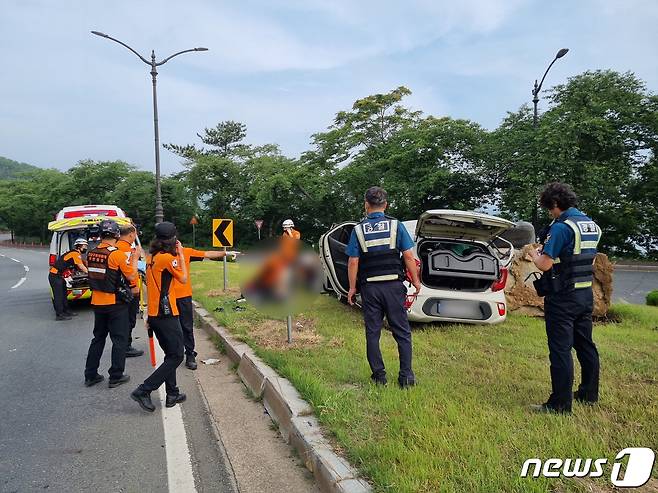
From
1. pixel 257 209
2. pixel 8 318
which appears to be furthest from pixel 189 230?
pixel 8 318

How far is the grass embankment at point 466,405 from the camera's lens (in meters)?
2.81

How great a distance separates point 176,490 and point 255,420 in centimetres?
112

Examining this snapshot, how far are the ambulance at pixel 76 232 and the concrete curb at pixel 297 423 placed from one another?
5.15 meters

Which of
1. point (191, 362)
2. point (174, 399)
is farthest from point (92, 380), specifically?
point (174, 399)

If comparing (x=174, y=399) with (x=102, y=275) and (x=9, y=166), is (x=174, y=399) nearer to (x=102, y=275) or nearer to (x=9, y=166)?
(x=102, y=275)

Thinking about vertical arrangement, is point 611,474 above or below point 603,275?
below

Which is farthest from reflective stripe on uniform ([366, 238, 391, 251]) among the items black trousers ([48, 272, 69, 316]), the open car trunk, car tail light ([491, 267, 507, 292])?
black trousers ([48, 272, 69, 316])

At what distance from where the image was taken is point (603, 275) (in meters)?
7.55

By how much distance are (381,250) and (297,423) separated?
1640mm

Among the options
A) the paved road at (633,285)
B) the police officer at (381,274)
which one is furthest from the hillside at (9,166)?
the police officer at (381,274)

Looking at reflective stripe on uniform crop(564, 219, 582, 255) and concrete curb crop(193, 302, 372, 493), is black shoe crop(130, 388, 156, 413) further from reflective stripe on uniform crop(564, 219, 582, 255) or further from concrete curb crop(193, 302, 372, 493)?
reflective stripe on uniform crop(564, 219, 582, 255)

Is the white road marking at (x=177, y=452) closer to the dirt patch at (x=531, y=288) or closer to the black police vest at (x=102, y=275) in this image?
the black police vest at (x=102, y=275)

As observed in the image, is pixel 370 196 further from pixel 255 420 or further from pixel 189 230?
pixel 189 230

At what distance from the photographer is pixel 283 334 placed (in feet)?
21.2
